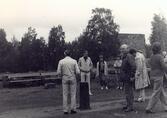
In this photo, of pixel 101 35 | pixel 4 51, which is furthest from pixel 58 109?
pixel 101 35

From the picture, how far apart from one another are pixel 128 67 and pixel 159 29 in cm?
9097

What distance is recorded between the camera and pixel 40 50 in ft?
173

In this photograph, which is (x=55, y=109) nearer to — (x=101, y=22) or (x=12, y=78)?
(x=12, y=78)

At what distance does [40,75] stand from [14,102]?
11.0m

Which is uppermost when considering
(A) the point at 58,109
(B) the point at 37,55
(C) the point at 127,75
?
(B) the point at 37,55

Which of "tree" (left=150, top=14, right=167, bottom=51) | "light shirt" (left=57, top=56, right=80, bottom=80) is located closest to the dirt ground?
"light shirt" (left=57, top=56, right=80, bottom=80)

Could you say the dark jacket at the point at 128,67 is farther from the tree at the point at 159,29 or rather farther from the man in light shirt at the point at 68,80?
the tree at the point at 159,29

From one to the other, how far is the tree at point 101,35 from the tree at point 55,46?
8478 mm

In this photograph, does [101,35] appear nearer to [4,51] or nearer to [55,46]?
[4,51]

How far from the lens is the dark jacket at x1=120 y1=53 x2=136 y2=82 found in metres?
12.9

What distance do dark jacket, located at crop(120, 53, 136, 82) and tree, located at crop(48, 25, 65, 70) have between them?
110 ft

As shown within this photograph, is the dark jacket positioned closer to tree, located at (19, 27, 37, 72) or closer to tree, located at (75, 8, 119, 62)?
tree, located at (19, 27, 37, 72)

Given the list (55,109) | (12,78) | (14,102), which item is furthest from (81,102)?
→ (12,78)

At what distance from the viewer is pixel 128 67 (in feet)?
42.6
